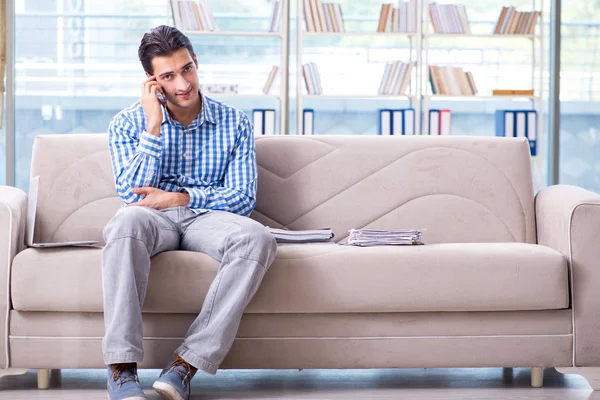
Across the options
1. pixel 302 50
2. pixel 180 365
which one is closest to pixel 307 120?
pixel 302 50

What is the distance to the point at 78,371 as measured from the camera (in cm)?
270

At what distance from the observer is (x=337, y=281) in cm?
236

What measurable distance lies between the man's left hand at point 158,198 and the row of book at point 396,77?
3.32 metres

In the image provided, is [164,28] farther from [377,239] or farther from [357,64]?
[357,64]

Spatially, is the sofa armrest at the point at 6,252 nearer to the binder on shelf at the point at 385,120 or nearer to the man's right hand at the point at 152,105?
the man's right hand at the point at 152,105

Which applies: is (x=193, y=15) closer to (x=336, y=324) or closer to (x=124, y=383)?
(x=336, y=324)

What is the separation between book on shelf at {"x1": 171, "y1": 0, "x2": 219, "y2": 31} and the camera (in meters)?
5.46

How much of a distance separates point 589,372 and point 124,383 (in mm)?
1357

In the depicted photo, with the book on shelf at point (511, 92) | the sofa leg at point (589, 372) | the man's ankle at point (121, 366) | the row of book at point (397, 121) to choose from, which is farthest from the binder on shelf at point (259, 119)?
the man's ankle at point (121, 366)

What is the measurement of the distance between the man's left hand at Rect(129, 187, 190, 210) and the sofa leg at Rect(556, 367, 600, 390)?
126 centimetres

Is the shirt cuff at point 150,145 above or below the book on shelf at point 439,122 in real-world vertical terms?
below

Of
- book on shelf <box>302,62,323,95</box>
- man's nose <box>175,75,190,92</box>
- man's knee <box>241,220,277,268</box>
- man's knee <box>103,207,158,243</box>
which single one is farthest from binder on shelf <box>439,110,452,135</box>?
man's knee <box>103,207,158,243</box>

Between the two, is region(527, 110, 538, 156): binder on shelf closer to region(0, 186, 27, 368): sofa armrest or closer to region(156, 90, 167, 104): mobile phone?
region(156, 90, 167, 104): mobile phone

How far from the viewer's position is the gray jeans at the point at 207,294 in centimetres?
211
